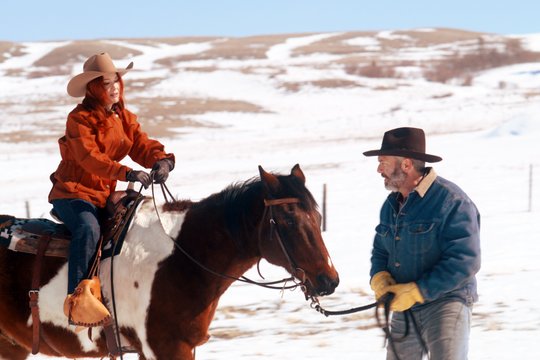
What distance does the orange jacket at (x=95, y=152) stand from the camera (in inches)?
202

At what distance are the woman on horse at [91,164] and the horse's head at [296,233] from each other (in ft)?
2.97

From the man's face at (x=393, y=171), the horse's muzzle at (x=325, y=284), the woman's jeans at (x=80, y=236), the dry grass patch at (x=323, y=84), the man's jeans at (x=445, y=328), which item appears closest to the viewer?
the man's jeans at (x=445, y=328)

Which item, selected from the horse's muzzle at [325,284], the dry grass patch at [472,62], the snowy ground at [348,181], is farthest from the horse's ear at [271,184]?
the dry grass patch at [472,62]

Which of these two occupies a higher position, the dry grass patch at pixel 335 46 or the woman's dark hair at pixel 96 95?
the woman's dark hair at pixel 96 95

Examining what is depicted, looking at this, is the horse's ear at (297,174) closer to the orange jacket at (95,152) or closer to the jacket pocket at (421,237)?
the jacket pocket at (421,237)

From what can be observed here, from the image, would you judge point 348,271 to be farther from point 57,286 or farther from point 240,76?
point 240,76

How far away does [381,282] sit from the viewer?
14.5ft

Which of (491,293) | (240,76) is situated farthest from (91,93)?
(240,76)

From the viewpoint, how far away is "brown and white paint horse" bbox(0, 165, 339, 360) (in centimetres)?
482

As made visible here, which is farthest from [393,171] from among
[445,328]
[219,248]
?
[219,248]

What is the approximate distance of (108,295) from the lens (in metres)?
5.23

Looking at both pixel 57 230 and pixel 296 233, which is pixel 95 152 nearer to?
pixel 57 230

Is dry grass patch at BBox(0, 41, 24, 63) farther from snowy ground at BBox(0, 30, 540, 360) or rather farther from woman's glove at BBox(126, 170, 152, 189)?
woman's glove at BBox(126, 170, 152, 189)

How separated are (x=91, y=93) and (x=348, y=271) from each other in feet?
24.1
